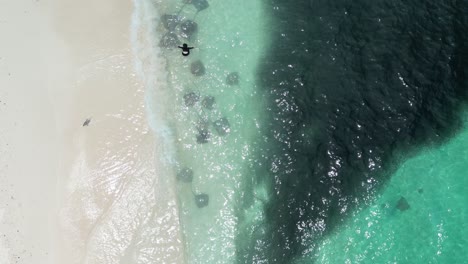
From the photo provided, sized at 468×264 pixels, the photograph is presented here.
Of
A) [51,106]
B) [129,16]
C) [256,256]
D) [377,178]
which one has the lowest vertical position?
[256,256]

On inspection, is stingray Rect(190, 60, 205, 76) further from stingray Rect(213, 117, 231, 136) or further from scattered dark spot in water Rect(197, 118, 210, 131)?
stingray Rect(213, 117, 231, 136)

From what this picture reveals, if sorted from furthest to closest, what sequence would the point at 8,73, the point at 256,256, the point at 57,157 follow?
the point at 8,73 → the point at 57,157 → the point at 256,256

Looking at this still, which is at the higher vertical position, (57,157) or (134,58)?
(134,58)

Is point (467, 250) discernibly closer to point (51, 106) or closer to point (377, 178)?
point (377, 178)

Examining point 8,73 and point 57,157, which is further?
point 8,73

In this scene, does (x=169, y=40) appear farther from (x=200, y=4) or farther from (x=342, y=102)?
(x=342, y=102)

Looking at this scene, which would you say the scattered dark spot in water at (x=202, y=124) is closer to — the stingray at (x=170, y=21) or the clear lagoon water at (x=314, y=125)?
the clear lagoon water at (x=314, y=125)

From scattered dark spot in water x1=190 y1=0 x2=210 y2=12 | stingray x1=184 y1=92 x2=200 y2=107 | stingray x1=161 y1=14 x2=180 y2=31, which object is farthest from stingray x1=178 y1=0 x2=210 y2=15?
stingray x1=184 y1=92 x2=200 y2=107

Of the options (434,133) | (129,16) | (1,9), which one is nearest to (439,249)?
(434,133)
